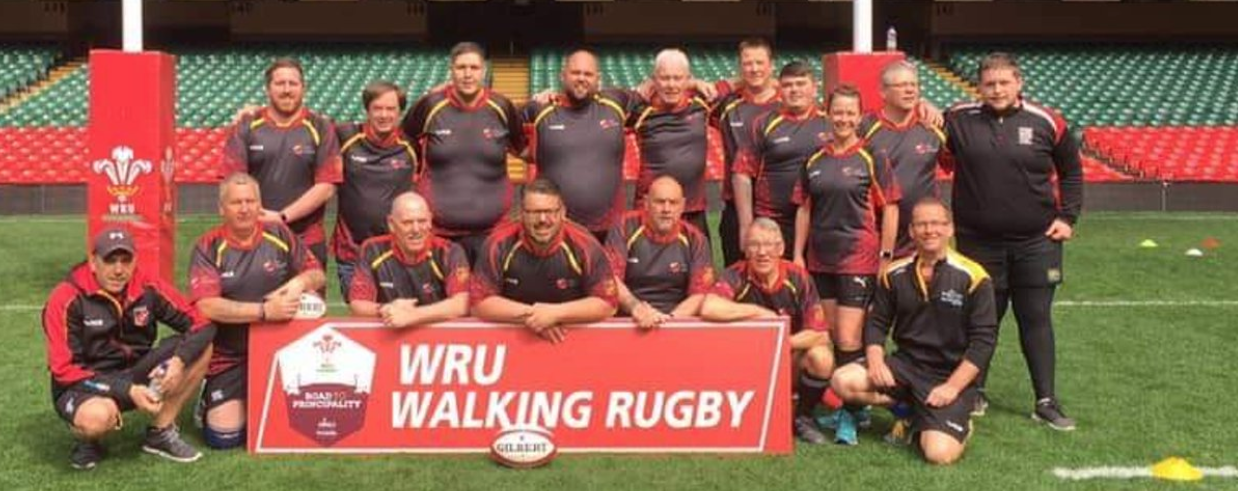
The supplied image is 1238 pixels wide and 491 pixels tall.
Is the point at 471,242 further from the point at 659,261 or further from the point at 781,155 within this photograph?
the point at 781,155

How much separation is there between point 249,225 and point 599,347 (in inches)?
66.7

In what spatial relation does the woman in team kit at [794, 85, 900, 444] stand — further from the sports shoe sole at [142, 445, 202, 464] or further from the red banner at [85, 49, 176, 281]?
the red banner at [85, 49, 176, 281]

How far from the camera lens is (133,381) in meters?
4.92

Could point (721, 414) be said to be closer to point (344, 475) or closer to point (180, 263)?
point (344, 475)

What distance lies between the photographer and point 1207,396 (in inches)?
246

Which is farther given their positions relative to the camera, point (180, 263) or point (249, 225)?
point (180, 263)

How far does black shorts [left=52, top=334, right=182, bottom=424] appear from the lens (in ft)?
15.8

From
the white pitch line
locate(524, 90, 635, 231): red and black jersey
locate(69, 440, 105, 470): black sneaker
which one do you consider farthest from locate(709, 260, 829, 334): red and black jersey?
locate(69, 440, 105, 470): black sneaker

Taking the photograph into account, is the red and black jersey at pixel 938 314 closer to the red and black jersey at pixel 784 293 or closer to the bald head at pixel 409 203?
the red and black jersey at pixel 784 293

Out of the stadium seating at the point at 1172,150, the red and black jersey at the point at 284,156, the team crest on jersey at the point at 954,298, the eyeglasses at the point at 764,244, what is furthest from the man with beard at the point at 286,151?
the stadium seating at the point at 1172,150

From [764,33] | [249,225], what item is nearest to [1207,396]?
[249,225]

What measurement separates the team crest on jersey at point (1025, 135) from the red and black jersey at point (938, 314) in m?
0.69

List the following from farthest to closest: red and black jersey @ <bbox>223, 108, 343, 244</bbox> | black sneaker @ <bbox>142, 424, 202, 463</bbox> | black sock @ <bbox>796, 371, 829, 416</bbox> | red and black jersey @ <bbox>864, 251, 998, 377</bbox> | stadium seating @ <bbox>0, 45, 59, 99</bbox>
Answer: stadium seating @ <bbox>0, 45, 59, 99</bbox>
red and black jersey @ <bbox>223, 108, 343, 244</bbox>
black sock @ <bbox>796, 371, 829, 416</bbox>
red and black jersey @ <bbox>864, 251, 998, 377</bbox>
black sneaker @ <bbox>142, 424, 202, 463</bbox>

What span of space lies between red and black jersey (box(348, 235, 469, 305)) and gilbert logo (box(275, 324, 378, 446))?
0.30 metres
